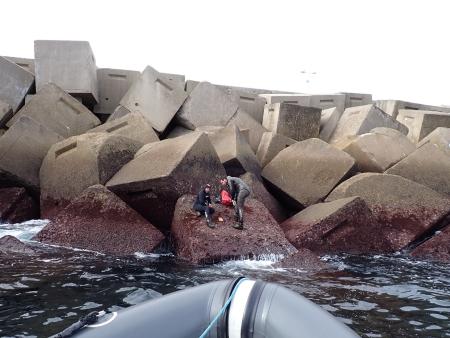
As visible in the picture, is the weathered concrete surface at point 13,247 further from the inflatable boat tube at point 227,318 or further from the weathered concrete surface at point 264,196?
the inflatable boat tube at point 227,318

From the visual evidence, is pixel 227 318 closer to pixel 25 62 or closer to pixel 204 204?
pixel 204 204

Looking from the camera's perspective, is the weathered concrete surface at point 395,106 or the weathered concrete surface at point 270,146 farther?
the weathered concrete surface at point 395,106

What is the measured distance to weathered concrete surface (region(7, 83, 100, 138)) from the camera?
42.7 ft

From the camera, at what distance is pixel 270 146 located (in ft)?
42.6

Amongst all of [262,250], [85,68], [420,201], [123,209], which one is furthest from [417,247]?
[85,68]

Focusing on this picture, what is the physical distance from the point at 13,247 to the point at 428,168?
28.6 feet

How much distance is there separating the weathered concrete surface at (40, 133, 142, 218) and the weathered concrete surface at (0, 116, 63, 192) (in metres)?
0.31

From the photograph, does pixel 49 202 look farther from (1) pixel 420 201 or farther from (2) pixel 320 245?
→ (1) pixel 420 201

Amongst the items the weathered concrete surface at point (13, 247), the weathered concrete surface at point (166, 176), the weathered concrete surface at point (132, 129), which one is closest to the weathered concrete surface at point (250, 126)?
the weathered concrete surface at point (132, 129)

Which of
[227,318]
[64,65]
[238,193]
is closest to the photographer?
[227,318]

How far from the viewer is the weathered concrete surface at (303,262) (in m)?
8.22

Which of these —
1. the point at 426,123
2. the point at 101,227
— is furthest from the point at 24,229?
the point at 426,123

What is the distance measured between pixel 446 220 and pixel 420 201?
2.31 feet

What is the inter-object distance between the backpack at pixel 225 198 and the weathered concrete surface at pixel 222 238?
0.35 meters
